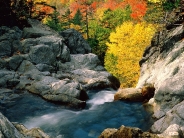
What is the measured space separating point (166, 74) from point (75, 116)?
255 inches

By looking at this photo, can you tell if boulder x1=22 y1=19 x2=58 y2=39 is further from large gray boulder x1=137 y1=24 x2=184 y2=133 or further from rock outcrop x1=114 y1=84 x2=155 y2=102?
rock outcrop x1=114 y1=84 x2=155 y2=102

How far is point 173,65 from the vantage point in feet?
51.6

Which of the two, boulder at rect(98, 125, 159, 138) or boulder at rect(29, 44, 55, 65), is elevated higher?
boulder at rect(98, 125, 159, 138)

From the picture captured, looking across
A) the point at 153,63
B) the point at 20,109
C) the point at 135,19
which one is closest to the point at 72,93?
the point at 20,109

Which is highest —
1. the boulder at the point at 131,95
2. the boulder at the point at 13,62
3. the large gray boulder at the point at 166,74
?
the large gray boulder at the point at 166,74

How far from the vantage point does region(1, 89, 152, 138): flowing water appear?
1345 centimetres

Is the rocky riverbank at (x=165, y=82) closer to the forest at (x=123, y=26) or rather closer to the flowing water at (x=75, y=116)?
the flowing water at (x=75, y=116)

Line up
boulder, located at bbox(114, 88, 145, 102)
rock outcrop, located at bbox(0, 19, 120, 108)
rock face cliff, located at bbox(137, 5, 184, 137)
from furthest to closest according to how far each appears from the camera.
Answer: rock outcrop, located at bbox(0, 19, 120, 108), boulder, located at bbox(114, 88, 145, 102), rock face cliff, located at bbox(137, 5, 184, 137)

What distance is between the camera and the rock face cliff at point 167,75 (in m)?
11.4

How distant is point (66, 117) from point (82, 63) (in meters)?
10.6

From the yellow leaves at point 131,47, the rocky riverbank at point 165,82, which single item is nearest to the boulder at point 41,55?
the rocky riverbank at point 165,82

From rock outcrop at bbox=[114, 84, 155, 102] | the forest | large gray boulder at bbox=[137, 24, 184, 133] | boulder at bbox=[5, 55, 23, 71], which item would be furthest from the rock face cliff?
boulder at bbox=[5, 55, 23, 71]

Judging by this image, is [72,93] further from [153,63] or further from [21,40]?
A: [21,40]

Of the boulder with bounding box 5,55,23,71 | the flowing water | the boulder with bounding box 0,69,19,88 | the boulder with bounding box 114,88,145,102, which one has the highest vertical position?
the boulder with bounding box 5,55,23,71
